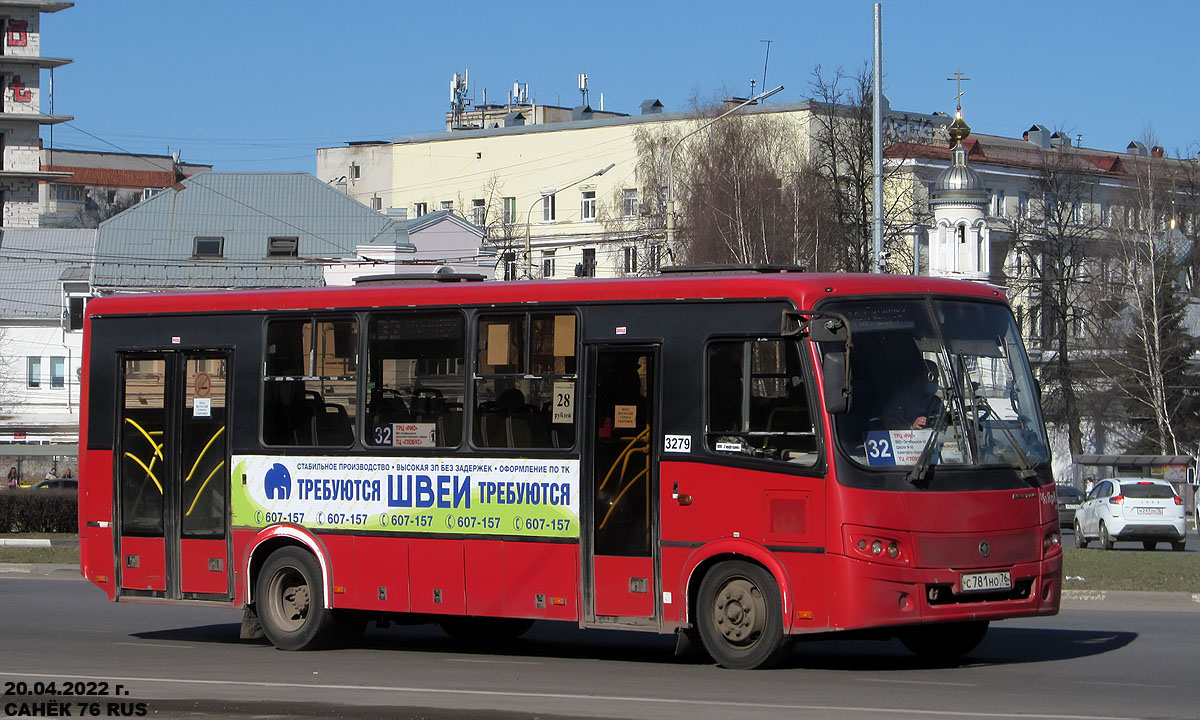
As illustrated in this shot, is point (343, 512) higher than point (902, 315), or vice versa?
point (902, 315)

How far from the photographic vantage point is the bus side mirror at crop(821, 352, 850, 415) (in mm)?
12203

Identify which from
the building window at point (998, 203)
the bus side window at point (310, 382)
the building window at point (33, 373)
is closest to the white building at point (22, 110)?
the building window at point (33, 373)

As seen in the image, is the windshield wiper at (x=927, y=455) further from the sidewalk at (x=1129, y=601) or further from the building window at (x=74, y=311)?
the building window at (x=74, y=311)

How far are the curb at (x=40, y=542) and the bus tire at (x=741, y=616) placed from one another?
20.7 meters

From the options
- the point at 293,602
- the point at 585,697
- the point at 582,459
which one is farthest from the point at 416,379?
the point at 585,697

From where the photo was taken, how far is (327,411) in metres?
15.2

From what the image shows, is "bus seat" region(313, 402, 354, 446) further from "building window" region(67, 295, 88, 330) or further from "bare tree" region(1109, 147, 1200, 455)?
"building window" region(67, 295, 88, 330)

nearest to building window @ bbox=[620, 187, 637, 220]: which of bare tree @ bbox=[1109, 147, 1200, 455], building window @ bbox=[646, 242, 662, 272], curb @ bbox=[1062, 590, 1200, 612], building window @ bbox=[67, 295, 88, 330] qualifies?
building window @ bbox=[646, 242, 662, 272]

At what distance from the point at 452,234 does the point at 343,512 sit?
5723 centimetres

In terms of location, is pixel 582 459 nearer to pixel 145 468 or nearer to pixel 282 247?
pixel 145 468

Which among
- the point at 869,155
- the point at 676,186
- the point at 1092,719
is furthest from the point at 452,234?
the point at 1092,719

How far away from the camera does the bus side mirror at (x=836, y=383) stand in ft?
40.0

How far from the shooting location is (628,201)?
300 feet

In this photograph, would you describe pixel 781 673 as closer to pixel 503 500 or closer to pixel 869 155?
pixel 503 500
